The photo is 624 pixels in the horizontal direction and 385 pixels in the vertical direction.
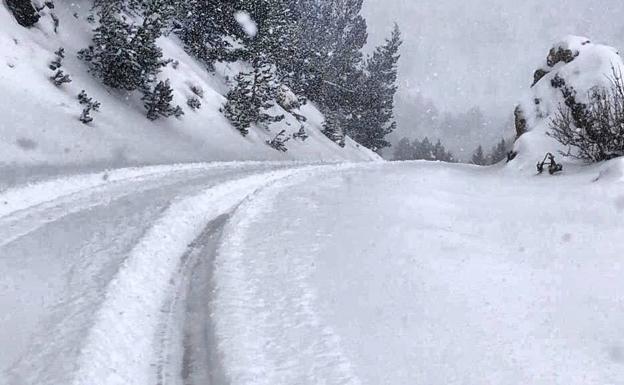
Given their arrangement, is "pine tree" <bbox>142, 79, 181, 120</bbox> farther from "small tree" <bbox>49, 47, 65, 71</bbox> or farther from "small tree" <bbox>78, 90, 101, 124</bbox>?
"small tree" <bbox>49, 47, 65, 71</bbox>

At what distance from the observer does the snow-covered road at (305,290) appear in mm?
4547

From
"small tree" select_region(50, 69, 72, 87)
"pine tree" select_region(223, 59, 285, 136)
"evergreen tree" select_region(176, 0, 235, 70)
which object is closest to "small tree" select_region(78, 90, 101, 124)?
"small tree" select_region(50, 69, 72, 87)

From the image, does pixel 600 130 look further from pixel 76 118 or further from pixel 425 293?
pixel 76 118

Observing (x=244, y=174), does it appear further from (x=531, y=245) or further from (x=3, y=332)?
(x=3, y=332)

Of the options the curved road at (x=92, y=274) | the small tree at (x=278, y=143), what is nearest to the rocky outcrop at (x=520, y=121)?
the small tree at (x=278, y=143)

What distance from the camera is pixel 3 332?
4.85 metres

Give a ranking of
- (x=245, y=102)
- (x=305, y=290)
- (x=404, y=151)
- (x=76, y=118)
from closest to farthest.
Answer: (x=305, y=290) → (x=76, y=118) → (x=245, y=102) → (x=404, y=151)

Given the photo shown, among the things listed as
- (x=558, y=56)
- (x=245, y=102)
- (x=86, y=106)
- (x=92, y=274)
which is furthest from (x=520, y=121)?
(x=92, y=274)

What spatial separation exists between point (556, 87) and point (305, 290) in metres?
18.5

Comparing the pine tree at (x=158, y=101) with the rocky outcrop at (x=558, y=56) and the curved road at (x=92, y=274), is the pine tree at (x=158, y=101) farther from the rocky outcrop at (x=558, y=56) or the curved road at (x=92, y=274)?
the rocky outcrop at (x=558, y=56)

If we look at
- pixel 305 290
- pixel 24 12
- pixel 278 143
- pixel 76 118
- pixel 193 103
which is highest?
pixel 24 12

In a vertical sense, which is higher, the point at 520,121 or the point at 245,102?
the point at 520,121

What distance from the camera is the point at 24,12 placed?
19.2m

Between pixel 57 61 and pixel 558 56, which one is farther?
pixel 558 56
